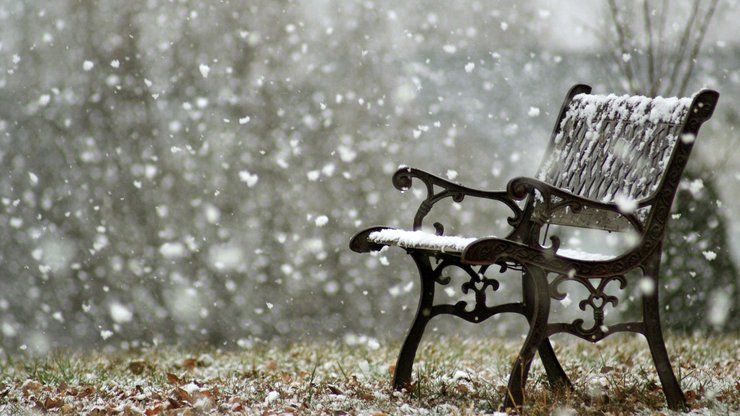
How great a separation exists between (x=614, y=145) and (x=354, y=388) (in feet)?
4.37

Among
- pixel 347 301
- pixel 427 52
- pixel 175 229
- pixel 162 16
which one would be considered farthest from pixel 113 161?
pixel 427 52

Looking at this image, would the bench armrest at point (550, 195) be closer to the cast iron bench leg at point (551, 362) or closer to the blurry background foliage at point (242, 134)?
the cast iron bench leg at point (551, 362)

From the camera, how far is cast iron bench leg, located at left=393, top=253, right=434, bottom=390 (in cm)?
310

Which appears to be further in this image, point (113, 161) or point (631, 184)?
point (113, 161)

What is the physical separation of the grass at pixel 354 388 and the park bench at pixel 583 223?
0.55 feet

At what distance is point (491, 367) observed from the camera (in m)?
4.12

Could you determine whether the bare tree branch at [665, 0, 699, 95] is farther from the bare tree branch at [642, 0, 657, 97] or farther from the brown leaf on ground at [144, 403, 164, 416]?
the brown leaf on ground at [144, 403, 164, 416]

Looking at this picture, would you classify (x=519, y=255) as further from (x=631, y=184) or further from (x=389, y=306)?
(x=389, y=306)

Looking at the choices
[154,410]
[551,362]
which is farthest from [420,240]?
[154,410]

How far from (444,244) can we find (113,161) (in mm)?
4689

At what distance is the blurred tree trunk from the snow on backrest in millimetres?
2622

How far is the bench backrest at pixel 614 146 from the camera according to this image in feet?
9.25

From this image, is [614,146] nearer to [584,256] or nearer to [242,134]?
[584,256]

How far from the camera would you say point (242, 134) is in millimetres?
6797
